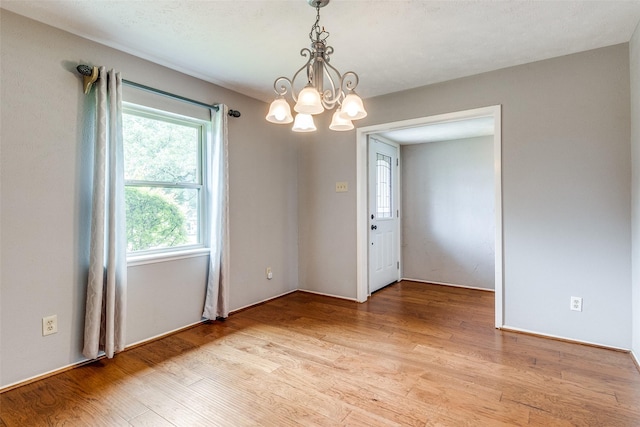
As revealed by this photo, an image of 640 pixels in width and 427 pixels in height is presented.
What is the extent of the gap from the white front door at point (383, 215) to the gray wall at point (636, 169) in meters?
2.39

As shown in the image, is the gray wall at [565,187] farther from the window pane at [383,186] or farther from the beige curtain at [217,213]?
the beige curtain at [217,213]

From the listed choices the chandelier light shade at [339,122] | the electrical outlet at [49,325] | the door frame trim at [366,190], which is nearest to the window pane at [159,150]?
the electrical outlet at [49,325]

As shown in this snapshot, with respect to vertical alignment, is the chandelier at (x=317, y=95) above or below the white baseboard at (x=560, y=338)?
above

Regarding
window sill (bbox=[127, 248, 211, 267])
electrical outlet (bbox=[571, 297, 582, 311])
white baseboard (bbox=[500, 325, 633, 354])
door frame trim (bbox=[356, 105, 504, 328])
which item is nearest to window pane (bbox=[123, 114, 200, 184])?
window sill (bbox=[127, 248, 211, 267])

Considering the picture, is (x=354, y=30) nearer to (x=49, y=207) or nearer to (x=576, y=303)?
(x=49, y=207)

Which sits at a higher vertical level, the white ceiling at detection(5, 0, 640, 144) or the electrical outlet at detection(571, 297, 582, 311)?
the white ceiling at detection(5, 0, 640, 144)

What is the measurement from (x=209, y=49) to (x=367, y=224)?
246cm

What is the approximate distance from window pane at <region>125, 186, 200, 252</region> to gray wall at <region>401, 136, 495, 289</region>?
3.28 metres

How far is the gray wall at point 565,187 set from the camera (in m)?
2.54

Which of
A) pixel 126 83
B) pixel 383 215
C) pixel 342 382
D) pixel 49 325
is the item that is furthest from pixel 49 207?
pixel 383 215

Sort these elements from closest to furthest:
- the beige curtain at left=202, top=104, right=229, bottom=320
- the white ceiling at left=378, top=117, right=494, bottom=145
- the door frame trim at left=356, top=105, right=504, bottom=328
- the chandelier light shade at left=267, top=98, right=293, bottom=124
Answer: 1. the chandelier light shade at left=267, top=98, right=293, bottom=124
2. the door frame trim at left=356, top=105, right=504, bottom=328
3. the beige curtain at left=202, top=104, right=229, bottom=320
4. the white ceiling at left=378, top=117, right=494, bottom=145

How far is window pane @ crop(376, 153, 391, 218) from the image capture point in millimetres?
4512

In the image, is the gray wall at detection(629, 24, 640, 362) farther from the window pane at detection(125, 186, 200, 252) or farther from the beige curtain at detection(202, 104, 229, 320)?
the window pane at detection(125, 186, 200, 252)

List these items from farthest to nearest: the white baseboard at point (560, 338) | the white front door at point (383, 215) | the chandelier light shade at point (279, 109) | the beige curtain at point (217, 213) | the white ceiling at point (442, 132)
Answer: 1. the white front door at point (383, 215)
2. the white ceiling at point (442, 132)
3. the beige curtain at point (217, 213)
4. the white baseboard at point (560, 338)
5. the chandelier light shade at point (279, 109)
